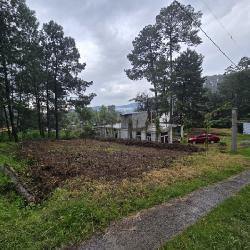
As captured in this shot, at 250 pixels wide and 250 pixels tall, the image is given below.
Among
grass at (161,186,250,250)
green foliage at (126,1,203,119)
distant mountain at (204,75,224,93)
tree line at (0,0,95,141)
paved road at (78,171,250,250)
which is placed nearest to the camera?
paved road at (78,171,250,250)

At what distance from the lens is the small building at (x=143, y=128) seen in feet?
99.5

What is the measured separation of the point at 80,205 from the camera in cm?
595

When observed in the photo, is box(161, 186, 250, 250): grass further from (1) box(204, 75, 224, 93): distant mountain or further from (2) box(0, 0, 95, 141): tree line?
(1) box(204, 75, 224, 93): distant mountain

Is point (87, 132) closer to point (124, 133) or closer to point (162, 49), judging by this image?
point (124, 133)

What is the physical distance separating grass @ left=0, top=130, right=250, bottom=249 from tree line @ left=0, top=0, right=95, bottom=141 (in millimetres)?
14972

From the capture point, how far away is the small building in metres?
30.3

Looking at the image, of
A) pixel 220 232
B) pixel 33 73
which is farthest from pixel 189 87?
pixel 220 232

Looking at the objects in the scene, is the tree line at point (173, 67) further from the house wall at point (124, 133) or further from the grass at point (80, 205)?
the grass at point (80, 205)

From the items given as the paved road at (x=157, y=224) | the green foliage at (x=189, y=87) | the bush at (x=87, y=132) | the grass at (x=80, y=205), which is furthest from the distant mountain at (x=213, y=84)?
the paved road at (x=157, y=224)

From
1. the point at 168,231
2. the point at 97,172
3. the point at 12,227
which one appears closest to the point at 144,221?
the point at 168,231

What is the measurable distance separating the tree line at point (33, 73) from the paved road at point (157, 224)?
1814 cm

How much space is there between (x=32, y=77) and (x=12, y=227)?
20.8m

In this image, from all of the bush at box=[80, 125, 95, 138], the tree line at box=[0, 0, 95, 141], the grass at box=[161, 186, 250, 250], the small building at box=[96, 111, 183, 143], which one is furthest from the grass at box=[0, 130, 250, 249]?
the bush at box=[80, 125, 95, 138]

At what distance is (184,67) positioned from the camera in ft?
113
